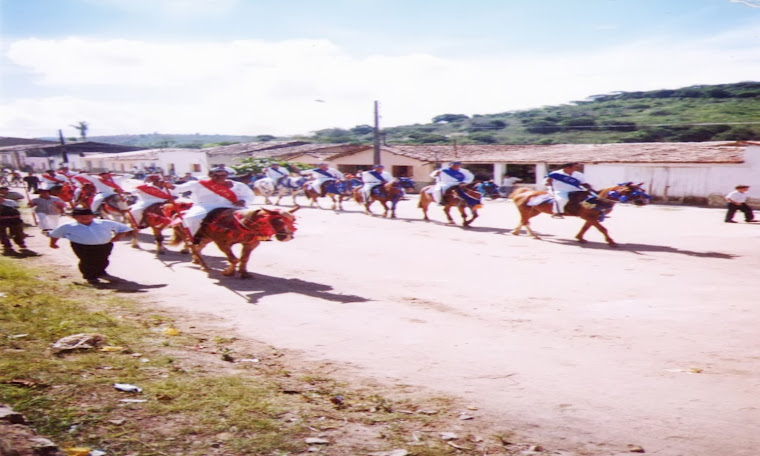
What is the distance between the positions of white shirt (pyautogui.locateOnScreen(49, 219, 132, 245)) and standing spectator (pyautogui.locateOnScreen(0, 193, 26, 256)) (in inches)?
161

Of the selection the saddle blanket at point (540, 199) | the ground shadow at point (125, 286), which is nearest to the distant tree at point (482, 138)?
the saddle blanket at point (540, 199)

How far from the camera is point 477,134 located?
74375 millimetres

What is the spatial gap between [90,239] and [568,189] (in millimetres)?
10775

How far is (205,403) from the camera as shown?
4.29m

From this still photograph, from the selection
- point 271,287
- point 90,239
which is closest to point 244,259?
point 271,287

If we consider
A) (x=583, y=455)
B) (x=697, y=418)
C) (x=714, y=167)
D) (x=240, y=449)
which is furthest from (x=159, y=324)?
(x=714, y=167)

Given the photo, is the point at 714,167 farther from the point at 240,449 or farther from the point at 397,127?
the point at 397,127

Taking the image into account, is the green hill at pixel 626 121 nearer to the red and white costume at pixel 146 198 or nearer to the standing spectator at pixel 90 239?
the red and white costume at pixel 146 198

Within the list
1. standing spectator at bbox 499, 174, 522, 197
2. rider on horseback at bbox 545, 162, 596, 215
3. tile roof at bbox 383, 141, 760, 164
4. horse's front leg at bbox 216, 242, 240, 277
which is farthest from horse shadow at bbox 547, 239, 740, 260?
standing spectator at bbox 499, 174, 522, 197

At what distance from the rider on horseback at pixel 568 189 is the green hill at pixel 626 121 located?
101 feet

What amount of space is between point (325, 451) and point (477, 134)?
241 ft

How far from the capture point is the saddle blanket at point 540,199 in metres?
13.9

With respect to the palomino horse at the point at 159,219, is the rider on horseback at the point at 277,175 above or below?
above

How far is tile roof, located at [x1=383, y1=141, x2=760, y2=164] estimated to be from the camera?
968 inches
